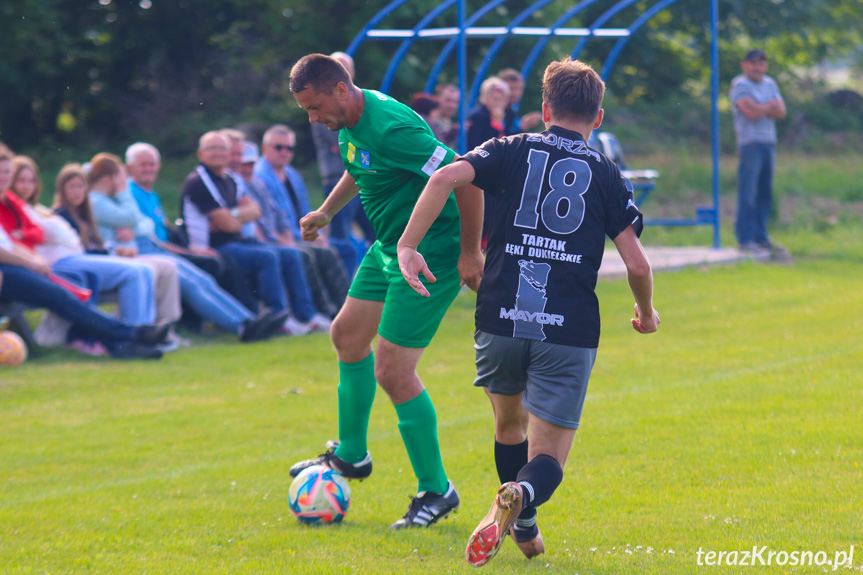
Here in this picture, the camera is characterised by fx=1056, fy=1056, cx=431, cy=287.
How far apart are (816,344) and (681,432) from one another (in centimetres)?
325

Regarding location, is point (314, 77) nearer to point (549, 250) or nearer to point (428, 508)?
point (549, 250)

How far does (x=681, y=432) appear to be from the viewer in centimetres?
623

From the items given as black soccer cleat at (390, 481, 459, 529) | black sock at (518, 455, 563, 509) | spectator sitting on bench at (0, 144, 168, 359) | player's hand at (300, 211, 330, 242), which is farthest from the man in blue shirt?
black sock at (518, 455, 563, 509)

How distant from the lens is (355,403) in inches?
201

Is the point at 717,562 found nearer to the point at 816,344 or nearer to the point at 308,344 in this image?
the point at 816,344

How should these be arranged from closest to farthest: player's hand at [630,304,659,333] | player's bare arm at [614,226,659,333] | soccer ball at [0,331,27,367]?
player's bare arm at [614,226,659,333], player's hand at [630,304,659,333], soccer ball at [0,331,27,367]

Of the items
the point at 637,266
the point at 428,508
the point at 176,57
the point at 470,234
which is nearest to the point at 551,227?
the point at 637,266

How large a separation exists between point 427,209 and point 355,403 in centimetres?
149

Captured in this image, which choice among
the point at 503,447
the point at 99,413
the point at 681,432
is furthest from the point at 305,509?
the point at 99,413

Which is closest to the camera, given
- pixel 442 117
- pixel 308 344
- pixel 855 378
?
Answer: pixel 855 378

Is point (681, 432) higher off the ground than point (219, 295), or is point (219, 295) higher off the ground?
point (681, 432)

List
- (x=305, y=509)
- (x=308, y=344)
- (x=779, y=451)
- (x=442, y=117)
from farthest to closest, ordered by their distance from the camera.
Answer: (x=442, y=117)
(x=308, y=344)
(x=779, y=451)
(x=305, y=509)

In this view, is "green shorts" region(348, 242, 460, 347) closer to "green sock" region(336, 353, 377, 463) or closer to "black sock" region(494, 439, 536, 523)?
"green sock" region(336, 353, 377, 463)

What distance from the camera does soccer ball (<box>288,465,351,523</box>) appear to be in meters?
4.84
